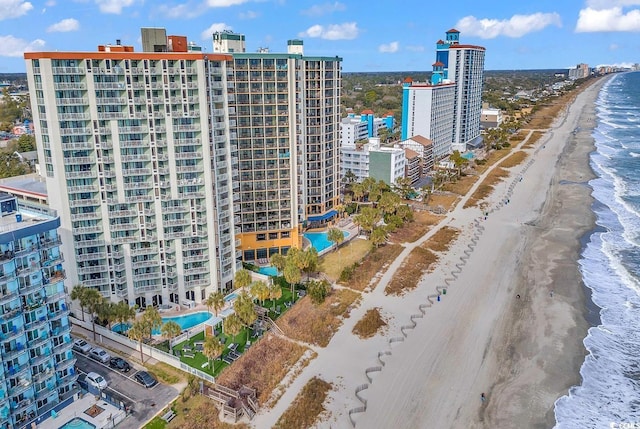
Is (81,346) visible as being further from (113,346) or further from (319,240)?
(319,240)

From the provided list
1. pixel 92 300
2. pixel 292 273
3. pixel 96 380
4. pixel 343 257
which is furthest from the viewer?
pixel 343 257

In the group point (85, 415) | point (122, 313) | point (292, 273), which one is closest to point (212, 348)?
point (85, 415)

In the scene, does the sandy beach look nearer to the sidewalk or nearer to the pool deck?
the pool deck

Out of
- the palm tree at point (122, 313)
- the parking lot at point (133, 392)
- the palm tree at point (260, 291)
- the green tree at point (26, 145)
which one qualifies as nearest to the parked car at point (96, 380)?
the parking lot at point (133, 392)

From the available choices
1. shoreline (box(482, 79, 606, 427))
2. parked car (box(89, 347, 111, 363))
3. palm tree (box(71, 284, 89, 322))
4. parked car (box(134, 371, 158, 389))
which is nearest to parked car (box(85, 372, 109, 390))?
parked car (box(134, 371, 158, 389))

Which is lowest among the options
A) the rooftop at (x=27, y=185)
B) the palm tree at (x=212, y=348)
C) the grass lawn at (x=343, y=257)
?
the grass lawn at (x=343, y=257)

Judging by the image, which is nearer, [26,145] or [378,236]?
[378,236]

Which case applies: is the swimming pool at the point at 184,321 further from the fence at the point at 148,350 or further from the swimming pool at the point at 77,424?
the swimming pool at the point at 77,424
